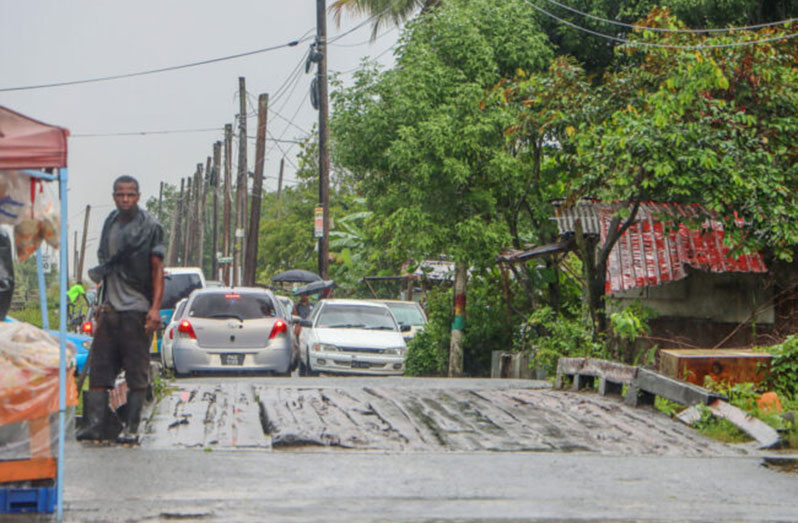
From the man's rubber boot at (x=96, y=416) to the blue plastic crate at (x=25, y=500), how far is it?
246 cm

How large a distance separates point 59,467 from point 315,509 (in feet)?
4.97

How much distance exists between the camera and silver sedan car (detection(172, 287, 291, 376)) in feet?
60.0

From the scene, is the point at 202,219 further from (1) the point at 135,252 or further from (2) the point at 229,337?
(1) the point at 135,252

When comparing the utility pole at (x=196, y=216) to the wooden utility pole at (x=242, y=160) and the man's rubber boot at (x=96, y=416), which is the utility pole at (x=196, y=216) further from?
the man's rubber boot at (x=96, y=416)

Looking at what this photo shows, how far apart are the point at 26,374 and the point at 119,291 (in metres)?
2.49

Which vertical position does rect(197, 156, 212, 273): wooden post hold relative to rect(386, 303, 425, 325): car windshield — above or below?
above

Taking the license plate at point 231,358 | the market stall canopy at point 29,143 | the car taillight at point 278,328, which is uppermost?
the market stall canopy at point 29,143

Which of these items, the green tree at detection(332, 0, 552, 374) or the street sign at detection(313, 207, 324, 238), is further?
the street sign at detection(313, 207, 324, 238)

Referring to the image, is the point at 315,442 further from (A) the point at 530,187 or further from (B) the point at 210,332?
(A) the point at 530,187

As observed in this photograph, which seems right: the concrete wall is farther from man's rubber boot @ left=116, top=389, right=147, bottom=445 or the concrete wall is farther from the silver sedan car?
man's rubber boot @ left=116, top=389, right=147, bottom=445

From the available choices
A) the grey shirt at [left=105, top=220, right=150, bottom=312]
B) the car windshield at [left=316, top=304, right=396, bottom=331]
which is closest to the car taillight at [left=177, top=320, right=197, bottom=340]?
the car windshield at [left=316, top=304, right=396, bottom=331]

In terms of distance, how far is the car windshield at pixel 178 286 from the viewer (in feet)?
80.5

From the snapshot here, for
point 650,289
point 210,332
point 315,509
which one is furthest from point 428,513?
point 650,289

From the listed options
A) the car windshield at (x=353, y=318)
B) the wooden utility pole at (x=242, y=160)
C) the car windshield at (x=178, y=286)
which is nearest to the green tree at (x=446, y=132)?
the car windshield at (x=353, y=318)
